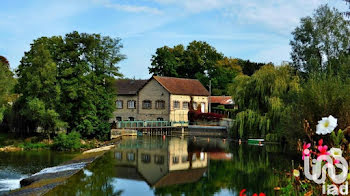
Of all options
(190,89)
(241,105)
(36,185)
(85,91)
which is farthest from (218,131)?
(36,185)

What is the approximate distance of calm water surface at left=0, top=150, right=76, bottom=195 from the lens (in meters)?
16.2

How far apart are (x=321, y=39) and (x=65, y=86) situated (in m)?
21.4

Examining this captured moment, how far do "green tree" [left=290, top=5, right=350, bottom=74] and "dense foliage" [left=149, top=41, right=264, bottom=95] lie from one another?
2484 cm

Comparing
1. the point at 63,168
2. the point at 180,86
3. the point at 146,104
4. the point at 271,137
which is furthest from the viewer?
the point at 180,86

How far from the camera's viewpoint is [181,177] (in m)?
17.8

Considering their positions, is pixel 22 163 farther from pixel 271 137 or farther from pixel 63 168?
pixel 271 137

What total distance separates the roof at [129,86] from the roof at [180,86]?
2843 millimetres

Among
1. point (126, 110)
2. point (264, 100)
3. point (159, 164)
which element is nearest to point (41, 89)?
point (159, 164)

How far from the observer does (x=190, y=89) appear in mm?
46656

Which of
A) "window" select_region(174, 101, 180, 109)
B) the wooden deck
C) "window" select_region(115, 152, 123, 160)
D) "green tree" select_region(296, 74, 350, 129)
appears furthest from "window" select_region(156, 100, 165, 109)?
"green tree" select_region(296, 74, 350, 129)

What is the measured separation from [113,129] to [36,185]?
23.0m

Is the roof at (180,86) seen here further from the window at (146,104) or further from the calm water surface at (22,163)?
the calm water surface at (22,163)

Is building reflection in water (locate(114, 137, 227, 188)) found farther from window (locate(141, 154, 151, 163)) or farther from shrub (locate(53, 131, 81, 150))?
shrub (locate(53, 131, 81, 150))

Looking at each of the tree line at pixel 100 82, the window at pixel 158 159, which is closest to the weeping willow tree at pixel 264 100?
the tree line at pixel 100 82
